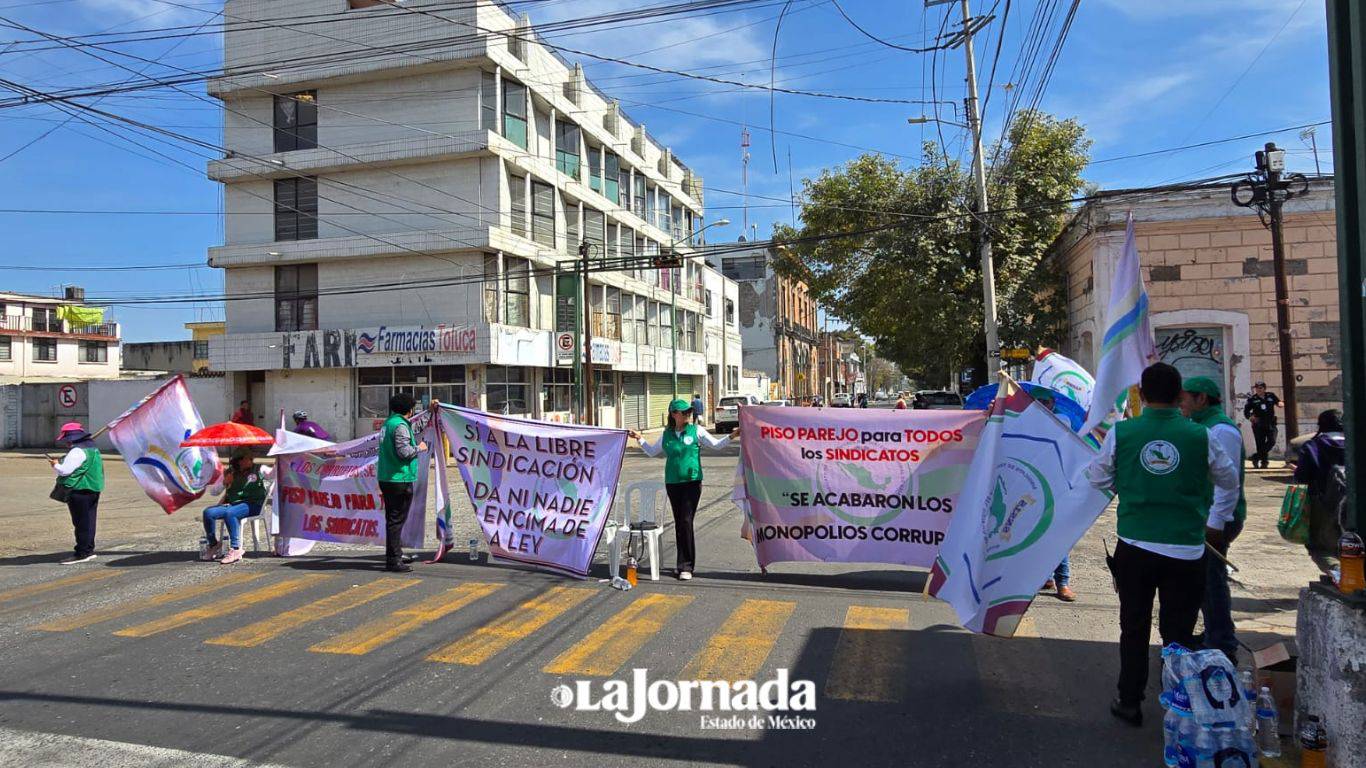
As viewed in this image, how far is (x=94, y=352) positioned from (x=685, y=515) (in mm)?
59509

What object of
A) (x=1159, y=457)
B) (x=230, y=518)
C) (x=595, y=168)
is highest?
(x=595, y=168)

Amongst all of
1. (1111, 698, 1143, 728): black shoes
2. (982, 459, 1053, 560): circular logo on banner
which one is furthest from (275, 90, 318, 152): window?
(1111, 698, 1143, 728): black shoes

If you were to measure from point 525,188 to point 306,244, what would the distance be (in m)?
8.25

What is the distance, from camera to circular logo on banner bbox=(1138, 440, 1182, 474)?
4.07m

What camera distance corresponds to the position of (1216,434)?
455 cm

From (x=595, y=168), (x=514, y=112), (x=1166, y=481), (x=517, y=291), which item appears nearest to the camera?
(x=1166, y=481)

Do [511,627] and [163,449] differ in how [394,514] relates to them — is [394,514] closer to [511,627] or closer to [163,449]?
[511,627]

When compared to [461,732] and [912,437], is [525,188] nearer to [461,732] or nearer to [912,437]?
[912,437]

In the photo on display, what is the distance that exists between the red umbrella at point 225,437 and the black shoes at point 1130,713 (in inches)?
325

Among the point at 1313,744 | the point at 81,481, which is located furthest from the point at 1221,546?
the point at 81,481

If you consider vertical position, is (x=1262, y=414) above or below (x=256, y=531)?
above

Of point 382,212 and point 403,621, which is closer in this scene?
point 403,621

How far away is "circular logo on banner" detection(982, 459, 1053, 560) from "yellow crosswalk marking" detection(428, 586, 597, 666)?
133 inches

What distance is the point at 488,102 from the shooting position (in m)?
29.5
